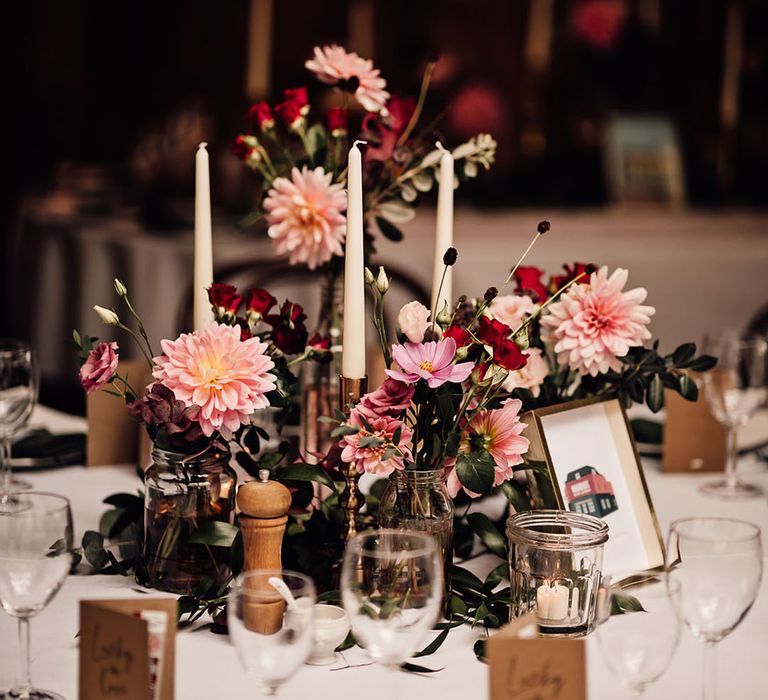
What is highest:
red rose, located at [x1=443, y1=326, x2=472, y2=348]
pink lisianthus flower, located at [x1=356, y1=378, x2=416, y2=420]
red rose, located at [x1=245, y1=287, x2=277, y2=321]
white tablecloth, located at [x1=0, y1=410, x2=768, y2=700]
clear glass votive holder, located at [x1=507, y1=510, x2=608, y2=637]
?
red rose, located at [x1=245, y1=287, x2=277, y2=321]

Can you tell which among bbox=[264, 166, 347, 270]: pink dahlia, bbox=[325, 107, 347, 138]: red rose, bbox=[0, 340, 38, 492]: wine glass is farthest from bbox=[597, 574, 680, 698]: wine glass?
bbox=[0, 340, 38, 492]: wine glass

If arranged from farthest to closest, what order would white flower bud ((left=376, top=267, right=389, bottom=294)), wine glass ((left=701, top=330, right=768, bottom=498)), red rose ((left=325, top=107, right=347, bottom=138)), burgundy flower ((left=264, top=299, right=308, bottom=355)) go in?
wine glass ((left=701, top=330, right=768, bottom=498)) < red rose ((left=325, top=107, right=347, bottom=138)) < burgundy flower ((left=264, top=299, right=308, bottom=355)) < white flower bud ((left=376, top=267, right=389, bottom=294))

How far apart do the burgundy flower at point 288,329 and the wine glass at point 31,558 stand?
333 millimetres

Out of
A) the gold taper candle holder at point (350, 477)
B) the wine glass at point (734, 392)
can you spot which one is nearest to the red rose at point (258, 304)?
the gold taper candle holder at point (350, 477)

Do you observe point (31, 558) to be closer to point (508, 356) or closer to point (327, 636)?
point (327, 636)

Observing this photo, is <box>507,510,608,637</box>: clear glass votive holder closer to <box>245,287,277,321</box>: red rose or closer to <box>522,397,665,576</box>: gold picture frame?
<box>522,397,665,576</box>: gold picture frame

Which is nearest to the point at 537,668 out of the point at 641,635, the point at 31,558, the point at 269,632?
the point at 641,635

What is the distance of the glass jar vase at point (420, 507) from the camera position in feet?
3.76

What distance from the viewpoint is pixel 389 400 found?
1118 mm

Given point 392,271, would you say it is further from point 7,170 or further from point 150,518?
point 7,170

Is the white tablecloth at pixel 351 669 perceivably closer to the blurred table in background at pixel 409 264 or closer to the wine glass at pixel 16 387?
the wine glass at pixel 16 387

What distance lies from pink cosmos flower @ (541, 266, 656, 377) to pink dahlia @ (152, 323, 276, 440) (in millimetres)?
339

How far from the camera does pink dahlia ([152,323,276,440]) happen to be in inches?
44.9

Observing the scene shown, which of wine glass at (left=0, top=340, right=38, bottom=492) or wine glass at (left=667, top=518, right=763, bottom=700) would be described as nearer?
wine glass at (left=667, top=518, right=763, bottom=700)
